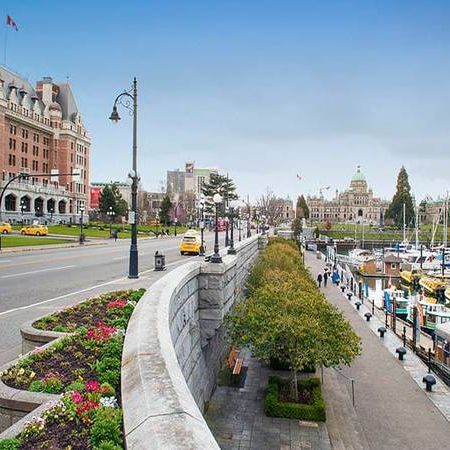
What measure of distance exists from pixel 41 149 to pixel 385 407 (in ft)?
276

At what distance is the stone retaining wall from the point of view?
3.19 m

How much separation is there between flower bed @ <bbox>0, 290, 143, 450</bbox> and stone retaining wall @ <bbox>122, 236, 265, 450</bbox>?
0.71ft

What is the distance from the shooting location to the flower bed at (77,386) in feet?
12.5

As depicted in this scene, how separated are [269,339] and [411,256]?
2838 inches

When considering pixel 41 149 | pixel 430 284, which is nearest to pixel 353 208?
pixel 41 149

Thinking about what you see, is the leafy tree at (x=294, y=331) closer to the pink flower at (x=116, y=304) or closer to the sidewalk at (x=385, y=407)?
the sidewalk at (x=385, y=407)

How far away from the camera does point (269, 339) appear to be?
48.7 feet

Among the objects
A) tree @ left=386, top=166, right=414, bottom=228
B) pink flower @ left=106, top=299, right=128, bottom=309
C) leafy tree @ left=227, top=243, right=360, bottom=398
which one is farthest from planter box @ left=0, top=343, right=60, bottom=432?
tree @ left=386, top=166, right=414, bottom=228

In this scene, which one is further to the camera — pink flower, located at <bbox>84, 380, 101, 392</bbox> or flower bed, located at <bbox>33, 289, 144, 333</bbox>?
flower bed, located at <bbox>33, 289, 144, 333</bbox>

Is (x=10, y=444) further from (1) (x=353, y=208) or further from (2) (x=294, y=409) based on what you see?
(1) (x=353, y=208)

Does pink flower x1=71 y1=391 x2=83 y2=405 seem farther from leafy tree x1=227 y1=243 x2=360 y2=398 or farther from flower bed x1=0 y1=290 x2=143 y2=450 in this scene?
leafy tree x1=227 y1=243 x2=360 y2=398

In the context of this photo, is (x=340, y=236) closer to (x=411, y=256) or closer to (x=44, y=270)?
(x=411, y=256)

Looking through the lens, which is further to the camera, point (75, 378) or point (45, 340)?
point (45, 340)

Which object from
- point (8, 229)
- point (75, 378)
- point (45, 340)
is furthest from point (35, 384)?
point (8, 229)
